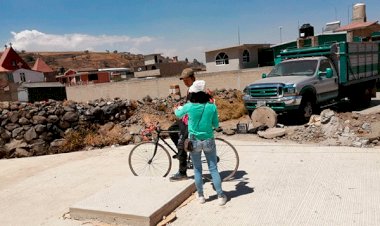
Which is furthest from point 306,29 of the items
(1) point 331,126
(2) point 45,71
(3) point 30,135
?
(2) point 45,71

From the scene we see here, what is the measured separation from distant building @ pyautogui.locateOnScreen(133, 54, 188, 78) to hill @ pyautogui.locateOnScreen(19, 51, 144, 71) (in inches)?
1511

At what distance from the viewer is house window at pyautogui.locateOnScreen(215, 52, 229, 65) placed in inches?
1799

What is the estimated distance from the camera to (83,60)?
118562 mm

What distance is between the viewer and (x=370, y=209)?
444 cm

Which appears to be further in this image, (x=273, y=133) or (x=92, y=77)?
(x=92, y=77)

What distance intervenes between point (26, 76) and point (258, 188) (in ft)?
238

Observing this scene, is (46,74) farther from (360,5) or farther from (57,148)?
(57,148)

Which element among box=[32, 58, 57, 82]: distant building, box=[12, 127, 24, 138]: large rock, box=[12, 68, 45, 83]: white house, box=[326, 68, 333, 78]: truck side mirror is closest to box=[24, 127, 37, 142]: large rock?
box=[12, 127, 24, 138]: large rock

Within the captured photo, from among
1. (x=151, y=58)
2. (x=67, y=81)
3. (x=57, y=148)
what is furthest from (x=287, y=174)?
(x=67, y=81)

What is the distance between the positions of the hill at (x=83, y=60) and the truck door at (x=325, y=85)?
9966 cm

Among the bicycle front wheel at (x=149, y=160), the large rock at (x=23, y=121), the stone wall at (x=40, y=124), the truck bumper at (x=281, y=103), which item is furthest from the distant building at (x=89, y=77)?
the bicycle front wheel at (x=149, y=160)

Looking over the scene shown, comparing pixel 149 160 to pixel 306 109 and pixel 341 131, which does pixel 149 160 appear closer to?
pixel 341 131

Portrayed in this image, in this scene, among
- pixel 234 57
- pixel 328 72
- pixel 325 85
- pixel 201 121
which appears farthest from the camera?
pixel 234 57

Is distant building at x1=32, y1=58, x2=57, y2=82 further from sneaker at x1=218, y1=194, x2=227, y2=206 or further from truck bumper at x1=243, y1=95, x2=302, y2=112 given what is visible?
sneaker at x1=218, y1=194, x2=227, y2=206
